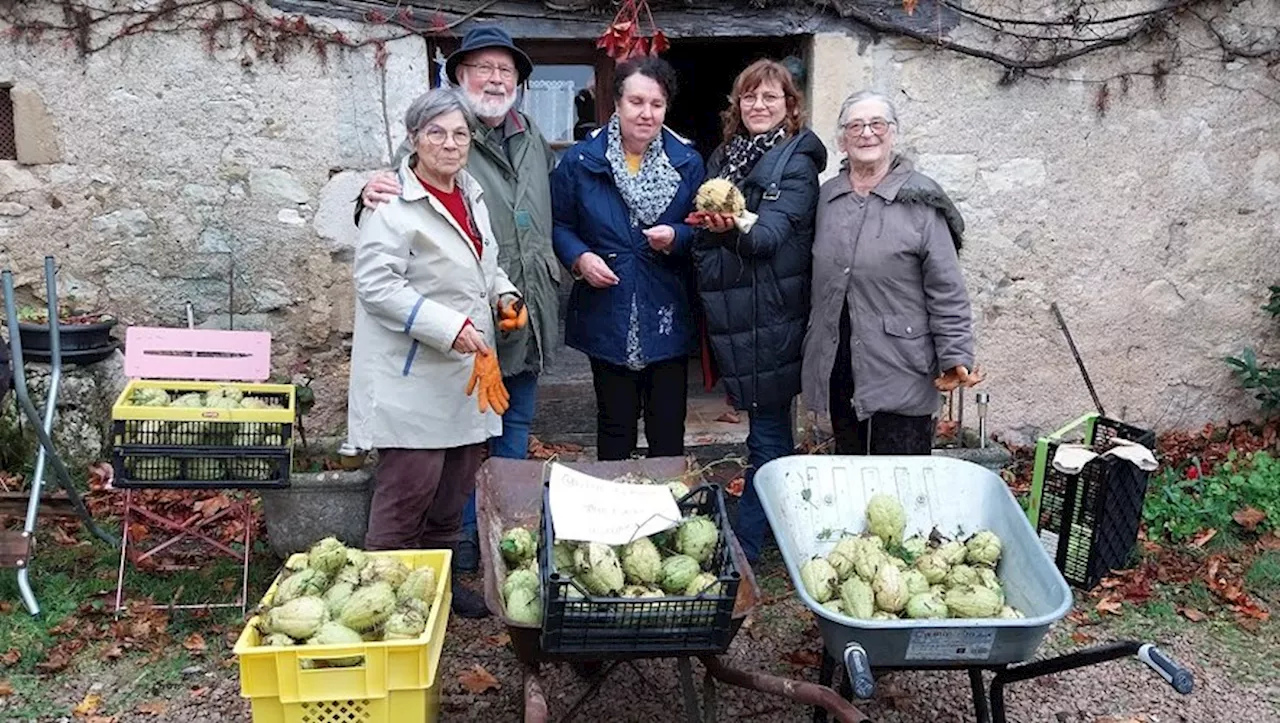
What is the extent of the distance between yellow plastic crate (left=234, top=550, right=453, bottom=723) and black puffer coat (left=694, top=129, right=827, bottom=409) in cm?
171

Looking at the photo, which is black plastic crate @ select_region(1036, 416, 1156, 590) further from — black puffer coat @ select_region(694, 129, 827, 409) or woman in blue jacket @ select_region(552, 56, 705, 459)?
woman in blue jacket @ select_region(552, 56, 705, 459)

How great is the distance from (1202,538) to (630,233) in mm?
3094

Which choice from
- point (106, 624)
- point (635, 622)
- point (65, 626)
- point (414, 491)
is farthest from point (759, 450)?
point (65, 626)

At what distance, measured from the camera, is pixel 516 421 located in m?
4.16

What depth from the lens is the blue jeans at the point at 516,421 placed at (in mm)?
4102

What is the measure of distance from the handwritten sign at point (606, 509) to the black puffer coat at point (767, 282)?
1.06 m

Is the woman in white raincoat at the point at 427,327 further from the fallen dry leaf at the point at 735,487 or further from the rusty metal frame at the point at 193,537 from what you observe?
the fallen dry leaf at the point at 735,487

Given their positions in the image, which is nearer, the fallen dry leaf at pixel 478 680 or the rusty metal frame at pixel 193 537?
the fallen dry leaf at pixel 478 680

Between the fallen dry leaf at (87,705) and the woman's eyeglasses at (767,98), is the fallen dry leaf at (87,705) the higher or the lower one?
the lower one

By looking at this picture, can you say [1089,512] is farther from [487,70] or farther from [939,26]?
[939,26]

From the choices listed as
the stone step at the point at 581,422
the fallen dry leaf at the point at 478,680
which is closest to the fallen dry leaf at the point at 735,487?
the stone step at the point at 581,422

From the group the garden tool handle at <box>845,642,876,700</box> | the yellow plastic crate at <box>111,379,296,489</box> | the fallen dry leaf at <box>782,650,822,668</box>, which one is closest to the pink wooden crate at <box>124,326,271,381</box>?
the yellow plastic crate at <box>111,379,296,489</box>

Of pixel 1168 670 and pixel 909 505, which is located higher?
pixel 909 505

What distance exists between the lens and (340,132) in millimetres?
5109
